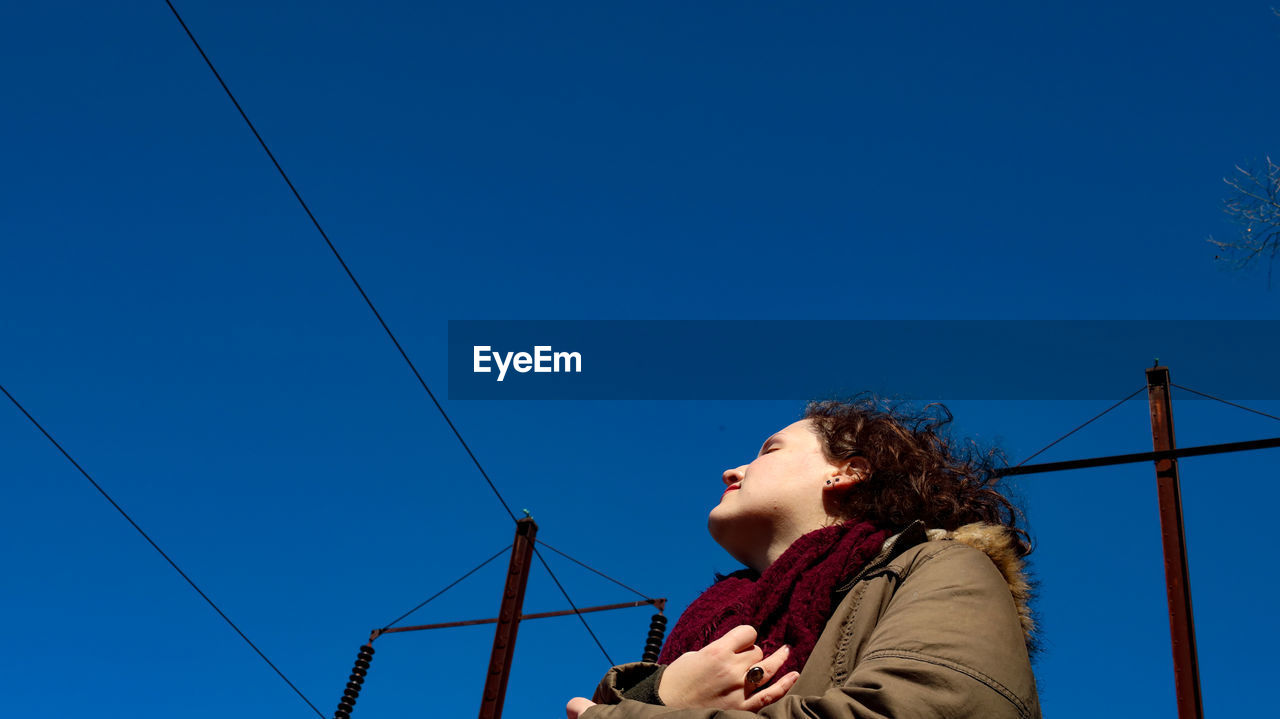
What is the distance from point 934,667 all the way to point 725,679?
455mm

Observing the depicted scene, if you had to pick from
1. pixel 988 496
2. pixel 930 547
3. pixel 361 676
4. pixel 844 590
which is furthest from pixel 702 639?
pixel 361 676

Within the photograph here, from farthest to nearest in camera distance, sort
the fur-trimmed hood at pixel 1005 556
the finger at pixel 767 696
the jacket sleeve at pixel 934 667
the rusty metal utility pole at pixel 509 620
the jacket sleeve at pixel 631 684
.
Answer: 1. the rusty metal utility pole at pixel 509 620
2. the fur-trimmed hood at pixel 1005 556
3. the jacket sleeve at pixel 631 684
4. the finger at pixel 767 696
5. the jacket sleeve at pixel 934 667

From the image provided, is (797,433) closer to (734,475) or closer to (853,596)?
(734,475)

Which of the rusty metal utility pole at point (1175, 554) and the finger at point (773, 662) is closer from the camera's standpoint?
the finger at point (773, 662)

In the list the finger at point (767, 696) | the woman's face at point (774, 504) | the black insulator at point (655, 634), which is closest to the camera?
the finger at point (767, 696)

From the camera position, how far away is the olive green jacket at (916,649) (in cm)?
198

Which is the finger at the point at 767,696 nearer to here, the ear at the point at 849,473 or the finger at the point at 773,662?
the finger at the point at 773,662

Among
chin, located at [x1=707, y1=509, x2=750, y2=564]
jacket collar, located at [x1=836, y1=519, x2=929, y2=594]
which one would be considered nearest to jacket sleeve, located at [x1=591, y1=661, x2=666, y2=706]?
jacket collar, located at [x1=836, y1=519, x2=929, y2=594]

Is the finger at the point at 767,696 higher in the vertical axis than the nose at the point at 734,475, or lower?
lower

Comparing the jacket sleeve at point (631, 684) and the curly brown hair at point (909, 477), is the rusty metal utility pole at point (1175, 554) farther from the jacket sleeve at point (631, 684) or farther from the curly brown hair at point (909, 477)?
the jacket sleeve at point (631, 684)

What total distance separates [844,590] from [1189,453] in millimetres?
6174

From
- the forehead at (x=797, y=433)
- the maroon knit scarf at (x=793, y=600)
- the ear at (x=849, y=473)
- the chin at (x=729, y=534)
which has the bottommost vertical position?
the maroon knit scarf at (x=793, y=600)

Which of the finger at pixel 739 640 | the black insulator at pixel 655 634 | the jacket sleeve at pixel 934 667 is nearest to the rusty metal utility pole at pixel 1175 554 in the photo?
the black insulator at pixel 655 634

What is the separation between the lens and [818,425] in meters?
3.28
